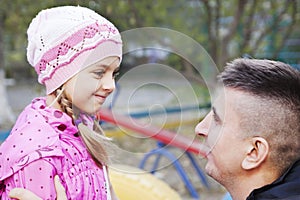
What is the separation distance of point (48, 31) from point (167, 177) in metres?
3.35

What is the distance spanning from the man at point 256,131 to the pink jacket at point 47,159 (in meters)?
0.35

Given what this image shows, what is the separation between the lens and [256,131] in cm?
127

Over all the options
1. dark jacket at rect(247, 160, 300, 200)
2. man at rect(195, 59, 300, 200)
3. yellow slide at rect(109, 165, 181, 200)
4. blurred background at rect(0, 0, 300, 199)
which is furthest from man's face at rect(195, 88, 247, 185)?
blurred background at rect(0, 0, 300, 199)

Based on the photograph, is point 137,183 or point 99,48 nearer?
point 99,48

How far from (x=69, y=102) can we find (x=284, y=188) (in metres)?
0.67

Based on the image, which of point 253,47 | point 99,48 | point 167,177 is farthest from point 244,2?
point 99,48

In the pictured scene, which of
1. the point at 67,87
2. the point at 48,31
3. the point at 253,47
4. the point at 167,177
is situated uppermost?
the point at 48,31

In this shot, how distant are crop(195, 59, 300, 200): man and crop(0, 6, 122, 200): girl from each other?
13.1 inches

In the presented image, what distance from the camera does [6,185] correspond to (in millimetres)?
1398

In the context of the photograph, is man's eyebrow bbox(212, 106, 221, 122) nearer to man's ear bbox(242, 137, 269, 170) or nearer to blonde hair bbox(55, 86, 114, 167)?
man's ear bbox(242, 137, 269, 170)

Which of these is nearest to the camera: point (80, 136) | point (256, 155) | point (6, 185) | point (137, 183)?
point (256, 155)

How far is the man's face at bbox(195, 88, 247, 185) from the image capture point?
1320 mm

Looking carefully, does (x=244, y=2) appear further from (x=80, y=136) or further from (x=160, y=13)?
(x=80, y=136)

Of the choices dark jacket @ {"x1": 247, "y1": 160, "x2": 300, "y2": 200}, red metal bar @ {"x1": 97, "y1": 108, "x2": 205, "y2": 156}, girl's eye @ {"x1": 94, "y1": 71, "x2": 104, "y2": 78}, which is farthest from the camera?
red metal bar @ {"x1": 97, "y1": 108, "x2": 205, "y2": 156}
